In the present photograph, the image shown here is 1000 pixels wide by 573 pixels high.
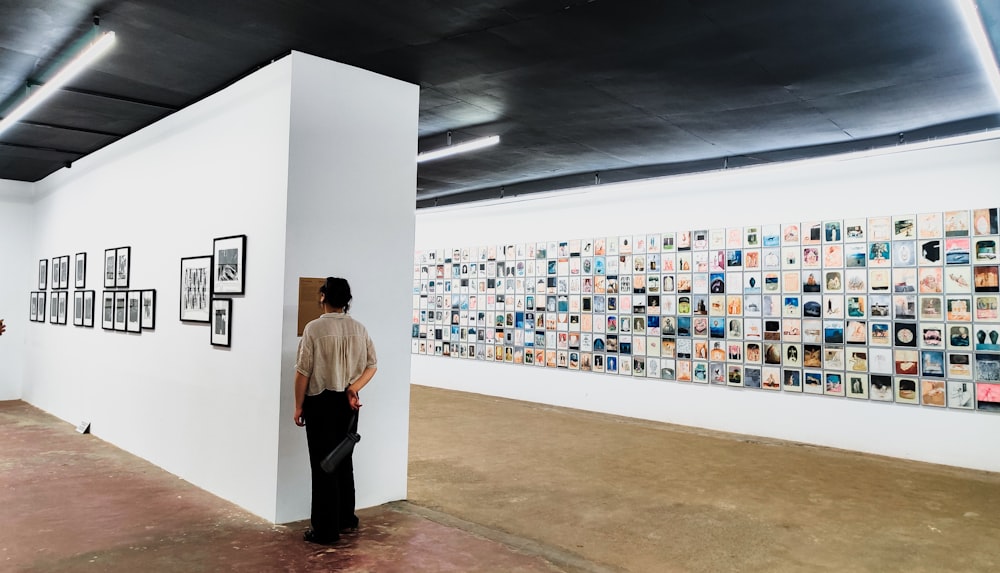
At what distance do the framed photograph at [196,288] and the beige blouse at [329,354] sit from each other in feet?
5.58

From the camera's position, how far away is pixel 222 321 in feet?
17.7

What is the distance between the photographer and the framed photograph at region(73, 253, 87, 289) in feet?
27.0

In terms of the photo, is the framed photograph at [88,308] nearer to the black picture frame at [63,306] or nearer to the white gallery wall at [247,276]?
the white gallery wall at [247,276]

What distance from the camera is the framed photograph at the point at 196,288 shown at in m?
5.60

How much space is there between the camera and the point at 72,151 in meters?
8.33

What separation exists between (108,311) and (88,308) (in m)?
0.82

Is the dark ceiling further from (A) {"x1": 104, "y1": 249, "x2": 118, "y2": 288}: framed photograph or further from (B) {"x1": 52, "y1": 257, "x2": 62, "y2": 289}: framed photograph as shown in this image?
(B) {"x1": 52, "y1": 257, "x2": 62, "y2": 289}: framed photograph

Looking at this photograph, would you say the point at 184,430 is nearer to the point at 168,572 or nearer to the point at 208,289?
the point at 208,289

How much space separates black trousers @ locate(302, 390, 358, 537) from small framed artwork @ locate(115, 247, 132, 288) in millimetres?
3888

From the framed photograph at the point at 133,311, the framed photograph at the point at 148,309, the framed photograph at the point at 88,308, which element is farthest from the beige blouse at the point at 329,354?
the framed photograph at the point at 88,308

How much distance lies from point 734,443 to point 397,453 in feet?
14.7

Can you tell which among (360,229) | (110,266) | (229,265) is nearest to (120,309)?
(110,266)

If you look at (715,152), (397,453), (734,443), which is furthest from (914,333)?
(397,453)

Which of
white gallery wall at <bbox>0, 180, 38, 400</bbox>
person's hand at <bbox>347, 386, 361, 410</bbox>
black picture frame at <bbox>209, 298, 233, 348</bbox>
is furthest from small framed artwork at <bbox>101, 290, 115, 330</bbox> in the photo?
person's hand at <bbox>347, 386, 361, 410</bbox>
